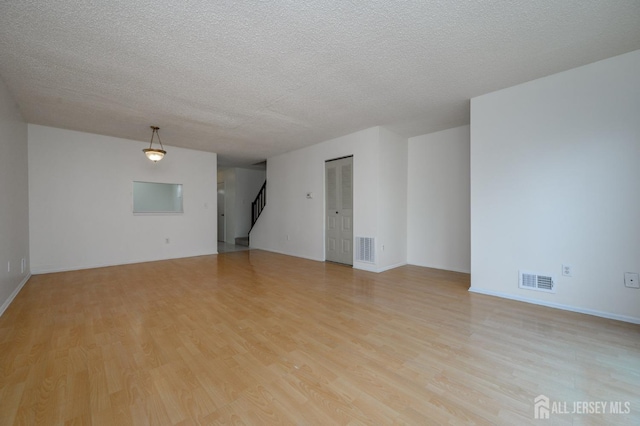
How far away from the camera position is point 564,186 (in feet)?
10.3

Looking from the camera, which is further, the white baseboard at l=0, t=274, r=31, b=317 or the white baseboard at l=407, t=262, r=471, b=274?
the white baseboard at l=407, t=262, r=471, b=274

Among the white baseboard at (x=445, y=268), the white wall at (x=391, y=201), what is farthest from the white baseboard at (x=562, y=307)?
the white wall at (x=391, y=201)

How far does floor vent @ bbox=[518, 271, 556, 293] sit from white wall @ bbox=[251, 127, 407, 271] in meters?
2.30

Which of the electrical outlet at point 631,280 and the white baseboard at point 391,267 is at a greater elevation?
the electrical outlet at point 631,280

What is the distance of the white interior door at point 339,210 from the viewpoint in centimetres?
570

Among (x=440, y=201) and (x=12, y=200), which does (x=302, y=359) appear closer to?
(x=440, y=201)

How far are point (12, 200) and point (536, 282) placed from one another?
739cm

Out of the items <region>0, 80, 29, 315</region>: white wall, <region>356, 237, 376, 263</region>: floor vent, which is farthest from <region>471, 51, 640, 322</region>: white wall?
<region>0, 80, 29, 315</region>: white wall

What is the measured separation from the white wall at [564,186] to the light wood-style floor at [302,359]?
0.43 meters

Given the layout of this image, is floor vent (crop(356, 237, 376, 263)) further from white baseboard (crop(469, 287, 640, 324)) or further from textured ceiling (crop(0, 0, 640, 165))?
textured ceiling (crop(0, 0, 640, 165))

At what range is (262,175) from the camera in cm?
1024

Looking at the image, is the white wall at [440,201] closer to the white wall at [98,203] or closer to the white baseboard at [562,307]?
the white baseboard at [562,307]

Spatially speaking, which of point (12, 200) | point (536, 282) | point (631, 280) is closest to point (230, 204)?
point (12, 200)

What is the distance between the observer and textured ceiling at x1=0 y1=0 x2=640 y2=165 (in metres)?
2.11
